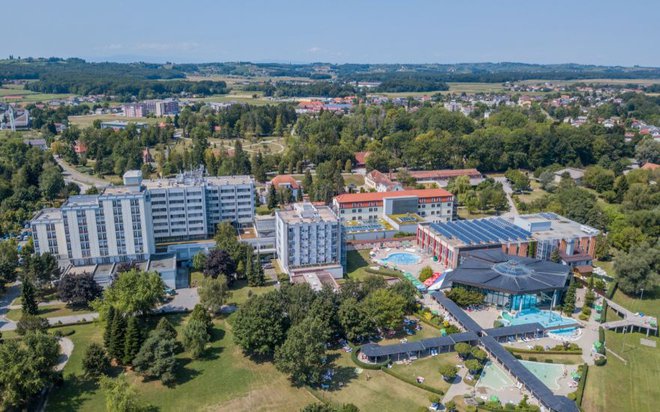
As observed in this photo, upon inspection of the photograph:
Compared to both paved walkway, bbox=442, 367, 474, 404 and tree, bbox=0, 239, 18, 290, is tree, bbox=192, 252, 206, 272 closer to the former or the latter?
tree, bbox=0, 239, 18, 290

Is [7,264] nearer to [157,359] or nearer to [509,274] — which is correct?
[157,359]

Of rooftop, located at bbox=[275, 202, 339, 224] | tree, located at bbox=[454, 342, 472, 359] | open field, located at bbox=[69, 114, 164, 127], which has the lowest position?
tree, located at bbox=[454, 342, 472, 359]

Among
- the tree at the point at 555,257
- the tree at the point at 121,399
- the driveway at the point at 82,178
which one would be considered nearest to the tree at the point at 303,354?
the tree at the point at 121,399

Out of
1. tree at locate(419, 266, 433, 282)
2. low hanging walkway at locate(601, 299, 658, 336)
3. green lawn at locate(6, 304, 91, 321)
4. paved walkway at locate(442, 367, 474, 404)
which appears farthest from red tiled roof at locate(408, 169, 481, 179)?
green lawn at locate(6, 304, 91, 321)

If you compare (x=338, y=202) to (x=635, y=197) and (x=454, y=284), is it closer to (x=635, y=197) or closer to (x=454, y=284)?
(x=454, y=284)

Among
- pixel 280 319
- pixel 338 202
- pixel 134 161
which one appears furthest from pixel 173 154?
pixel 280 319

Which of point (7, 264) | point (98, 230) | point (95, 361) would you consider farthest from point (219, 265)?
point (7, 264)
